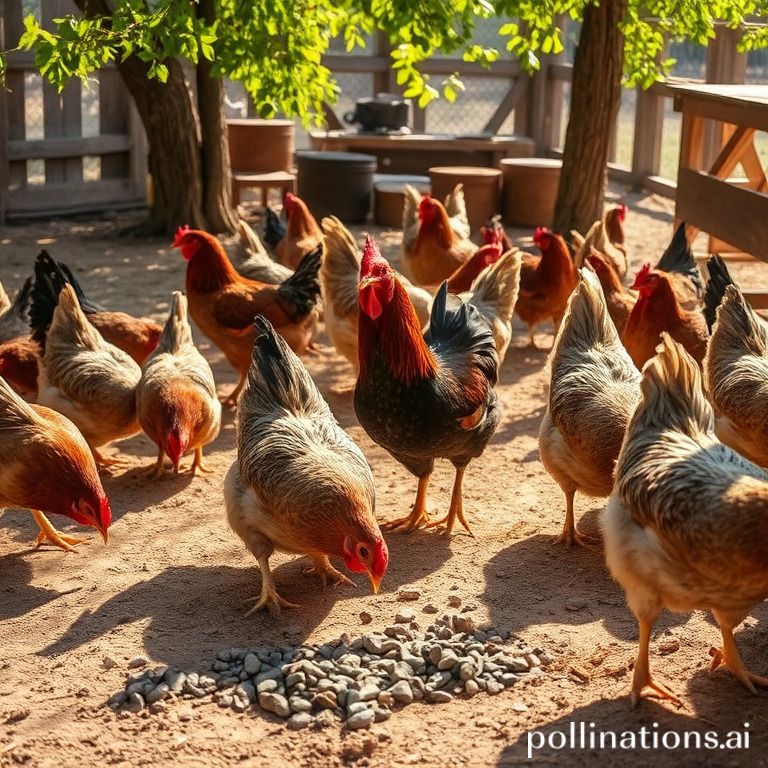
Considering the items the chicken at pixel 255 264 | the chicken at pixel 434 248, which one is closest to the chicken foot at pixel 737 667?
the chicken at pixel 255 264

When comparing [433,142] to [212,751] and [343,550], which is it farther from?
[212,751]

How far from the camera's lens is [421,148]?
564 inches

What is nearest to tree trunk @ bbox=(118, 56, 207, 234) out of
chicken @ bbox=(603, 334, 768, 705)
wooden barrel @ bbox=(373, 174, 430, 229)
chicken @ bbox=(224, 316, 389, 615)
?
wooden barrel @ bbox=(373, 174, 430, 229)

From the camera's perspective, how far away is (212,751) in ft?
11.5

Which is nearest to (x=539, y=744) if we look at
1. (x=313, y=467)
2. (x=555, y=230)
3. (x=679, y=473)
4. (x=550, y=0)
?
(x=679, y=473)

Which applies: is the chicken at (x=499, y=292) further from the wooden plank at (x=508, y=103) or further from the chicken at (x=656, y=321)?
the wooden plank at (x=508, y=103)

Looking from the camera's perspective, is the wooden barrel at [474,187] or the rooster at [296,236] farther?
the wooden barrel at [474,187]

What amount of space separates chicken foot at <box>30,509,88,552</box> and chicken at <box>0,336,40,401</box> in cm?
142

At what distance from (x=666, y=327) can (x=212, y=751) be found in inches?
153

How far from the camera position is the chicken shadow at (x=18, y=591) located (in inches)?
179

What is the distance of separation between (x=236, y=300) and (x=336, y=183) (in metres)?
6.06

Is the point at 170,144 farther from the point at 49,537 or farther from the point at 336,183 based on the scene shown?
the point at 49,537

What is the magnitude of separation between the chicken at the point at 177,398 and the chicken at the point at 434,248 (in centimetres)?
282

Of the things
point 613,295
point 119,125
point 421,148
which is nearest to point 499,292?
point 613,295
